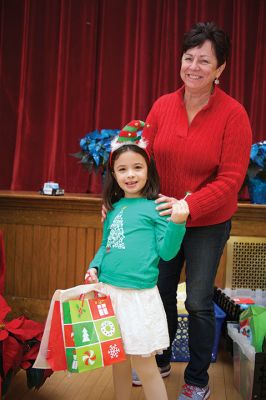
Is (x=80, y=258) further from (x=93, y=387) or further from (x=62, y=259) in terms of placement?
(x=93, y=387)

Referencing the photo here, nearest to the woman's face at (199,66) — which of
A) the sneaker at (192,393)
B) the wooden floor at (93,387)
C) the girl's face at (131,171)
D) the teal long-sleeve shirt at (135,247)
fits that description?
the girl's face at (131,171)

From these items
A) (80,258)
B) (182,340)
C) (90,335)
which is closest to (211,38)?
(90,335)

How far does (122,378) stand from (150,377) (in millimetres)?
123

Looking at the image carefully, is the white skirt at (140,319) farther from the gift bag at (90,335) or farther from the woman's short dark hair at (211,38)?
the woman's short dark hair at (211,38)

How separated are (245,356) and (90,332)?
0.83 meters

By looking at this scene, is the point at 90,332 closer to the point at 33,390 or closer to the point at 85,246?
the point at 33,390

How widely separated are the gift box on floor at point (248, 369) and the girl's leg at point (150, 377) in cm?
45

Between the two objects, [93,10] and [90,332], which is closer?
[90,332]

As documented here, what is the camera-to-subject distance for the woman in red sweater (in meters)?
1.76

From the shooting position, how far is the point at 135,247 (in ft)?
5.41

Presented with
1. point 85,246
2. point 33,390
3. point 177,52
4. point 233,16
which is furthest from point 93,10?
point 33,390

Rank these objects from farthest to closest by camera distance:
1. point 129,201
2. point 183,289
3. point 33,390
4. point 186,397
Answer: point 183,289, point 33,390, point 186,397, point 129,201

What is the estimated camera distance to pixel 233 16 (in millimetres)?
3332

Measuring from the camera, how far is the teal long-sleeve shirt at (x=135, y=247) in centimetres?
163
